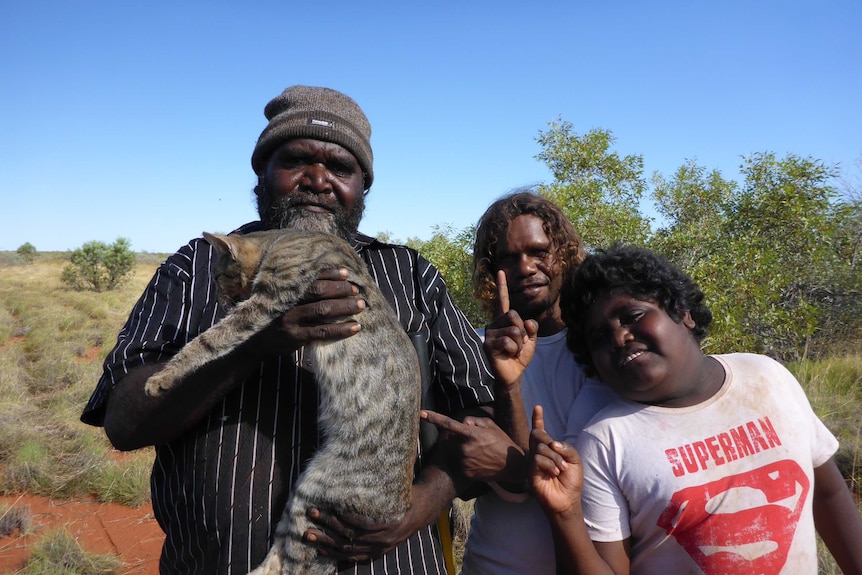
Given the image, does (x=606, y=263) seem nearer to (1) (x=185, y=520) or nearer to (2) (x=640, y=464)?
(2) (x=640, y=464)

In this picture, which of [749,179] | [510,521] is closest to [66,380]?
[510,521]

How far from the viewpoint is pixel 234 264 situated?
109 inches

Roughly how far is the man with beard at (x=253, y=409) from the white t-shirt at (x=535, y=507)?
326 millimetres

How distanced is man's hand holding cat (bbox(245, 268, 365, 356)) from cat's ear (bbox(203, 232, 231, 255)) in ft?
2.34

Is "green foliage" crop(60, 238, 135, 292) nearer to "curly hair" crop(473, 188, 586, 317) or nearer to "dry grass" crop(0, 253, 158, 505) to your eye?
"dry grass" crop(0, 253, 158, 505)

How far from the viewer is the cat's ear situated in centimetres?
256

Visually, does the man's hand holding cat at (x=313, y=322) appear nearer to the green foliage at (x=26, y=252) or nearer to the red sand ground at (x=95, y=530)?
the red sand ground at (x=95, y=530)

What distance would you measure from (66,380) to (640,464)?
1388cm

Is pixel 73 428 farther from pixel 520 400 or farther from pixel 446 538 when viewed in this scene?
pixel 520 400

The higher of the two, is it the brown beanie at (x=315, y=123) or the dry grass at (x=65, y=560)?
the brown beanie at (x=315, y=123)

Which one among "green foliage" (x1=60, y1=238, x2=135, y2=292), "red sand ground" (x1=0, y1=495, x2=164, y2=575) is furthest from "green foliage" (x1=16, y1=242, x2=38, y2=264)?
"red sand ground" (x1=0, y1=495, x2=164, y2=575)

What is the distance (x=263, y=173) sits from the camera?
289 cm

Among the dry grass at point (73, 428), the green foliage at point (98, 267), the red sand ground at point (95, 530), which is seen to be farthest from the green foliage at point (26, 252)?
the red sand ground at point (95, 530)

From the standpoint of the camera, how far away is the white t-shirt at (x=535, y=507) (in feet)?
8.18
